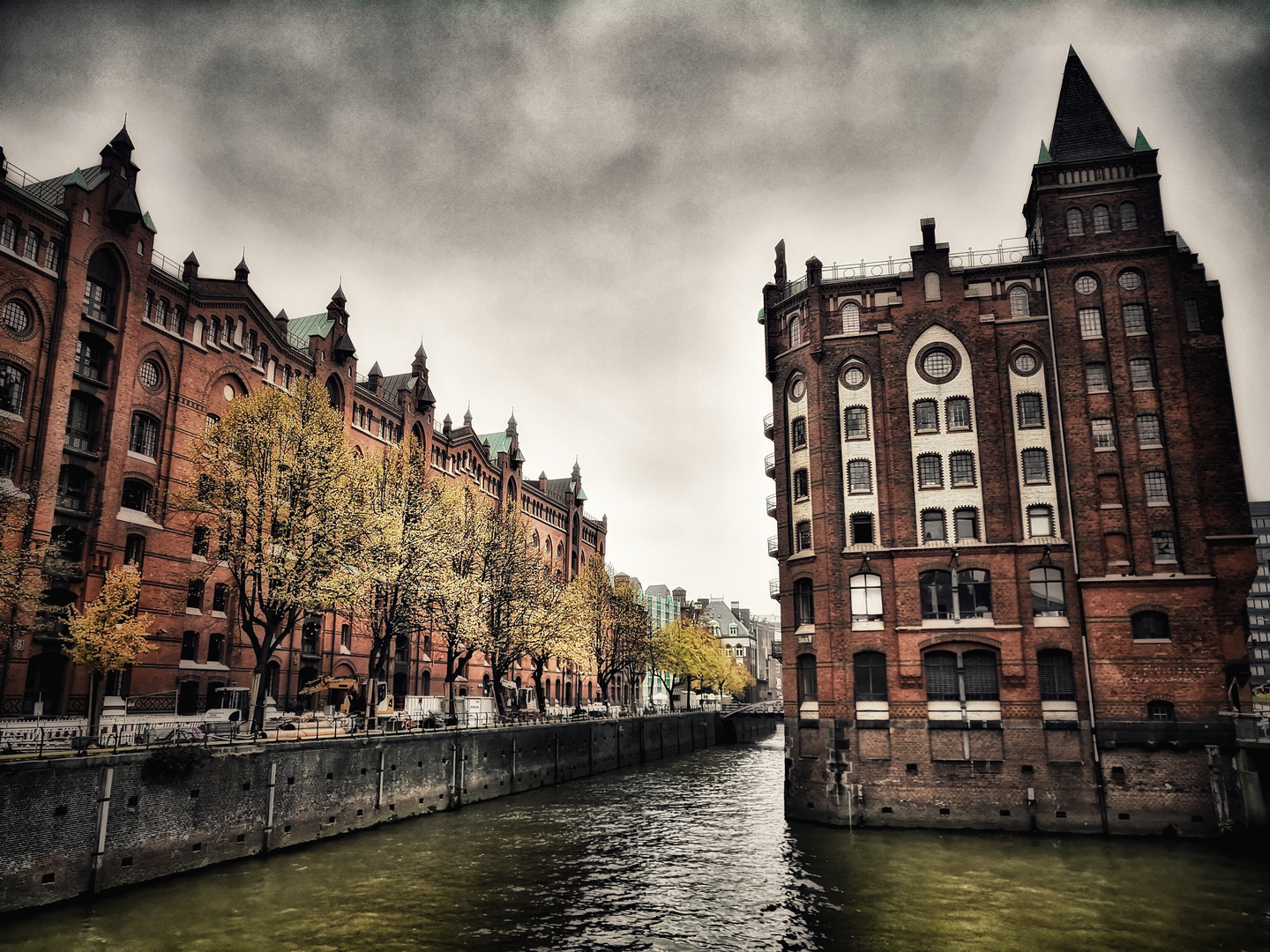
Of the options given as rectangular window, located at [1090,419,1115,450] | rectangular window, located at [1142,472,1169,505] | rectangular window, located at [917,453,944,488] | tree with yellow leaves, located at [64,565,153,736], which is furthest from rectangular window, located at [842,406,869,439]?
tree with yellow leaves, located at [64,565,153,736]

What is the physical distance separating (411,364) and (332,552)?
118ft

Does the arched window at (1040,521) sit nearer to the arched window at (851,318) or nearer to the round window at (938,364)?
the round window at (938,364)

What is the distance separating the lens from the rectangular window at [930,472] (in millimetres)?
38500

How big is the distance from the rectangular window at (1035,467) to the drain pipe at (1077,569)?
2.66 feet

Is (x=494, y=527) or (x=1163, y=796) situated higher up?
(x=494, y=527)

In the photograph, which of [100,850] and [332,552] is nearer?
[100,850]

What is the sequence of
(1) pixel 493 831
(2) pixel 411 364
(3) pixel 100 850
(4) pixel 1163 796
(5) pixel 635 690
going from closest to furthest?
(3) pixel 100 850 < (4) pixel 1163 796 < (1) pixel 493 831 < (2) pixel 411 364 < (5) pixel 635 690

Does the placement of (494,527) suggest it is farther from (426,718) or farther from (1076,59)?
(1076,59)

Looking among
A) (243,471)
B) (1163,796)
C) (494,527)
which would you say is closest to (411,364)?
(494,527)

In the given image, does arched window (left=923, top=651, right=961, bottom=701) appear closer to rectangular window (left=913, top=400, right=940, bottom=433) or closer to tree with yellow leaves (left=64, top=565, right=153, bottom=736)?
rectangular window (left=913, top=400, right=940, bottom=433)

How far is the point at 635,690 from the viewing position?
107125 millimetres

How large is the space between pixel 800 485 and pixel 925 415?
6869 mm

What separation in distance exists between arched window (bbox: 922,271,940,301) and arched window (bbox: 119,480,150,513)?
41593 mm

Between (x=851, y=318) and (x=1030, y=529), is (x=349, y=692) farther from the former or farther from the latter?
(x=1030, y=529)
